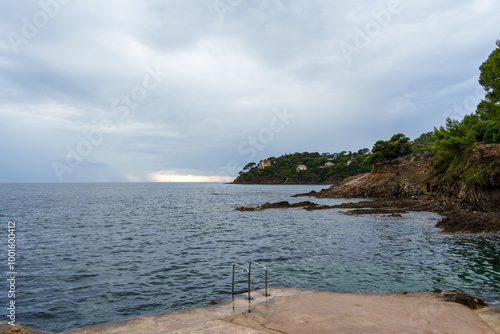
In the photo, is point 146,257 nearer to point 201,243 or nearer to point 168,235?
point 201,243

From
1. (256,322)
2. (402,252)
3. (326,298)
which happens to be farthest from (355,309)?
(402,252)

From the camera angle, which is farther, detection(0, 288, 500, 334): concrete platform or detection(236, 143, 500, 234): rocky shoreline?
detection(236, 143, 500, 234): rocky shoreline

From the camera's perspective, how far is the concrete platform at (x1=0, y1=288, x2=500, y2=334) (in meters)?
6.64

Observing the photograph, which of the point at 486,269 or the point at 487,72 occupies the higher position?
the point at 487,72

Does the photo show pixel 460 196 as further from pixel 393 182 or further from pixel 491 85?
pixel 393 182

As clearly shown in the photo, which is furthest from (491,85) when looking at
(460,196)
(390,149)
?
(390,149)

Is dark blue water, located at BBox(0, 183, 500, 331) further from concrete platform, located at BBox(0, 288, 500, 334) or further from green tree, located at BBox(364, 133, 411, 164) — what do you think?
green tree, located at BBox(364, 133, 411, 164)

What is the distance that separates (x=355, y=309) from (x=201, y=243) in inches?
644

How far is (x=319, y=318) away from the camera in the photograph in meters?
7.22

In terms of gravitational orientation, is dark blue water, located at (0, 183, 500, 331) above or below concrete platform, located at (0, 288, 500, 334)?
below

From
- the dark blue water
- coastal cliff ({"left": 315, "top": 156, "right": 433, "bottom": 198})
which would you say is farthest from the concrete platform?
coastal cliff ({"left": 315, "top": 156, "right": 433, "bottom": 198})

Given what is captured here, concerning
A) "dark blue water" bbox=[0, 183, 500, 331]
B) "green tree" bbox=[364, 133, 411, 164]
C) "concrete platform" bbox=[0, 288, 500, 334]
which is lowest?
"dark blue water" bbox=[0, 183, 500, 331]

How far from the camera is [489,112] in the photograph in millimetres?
37844

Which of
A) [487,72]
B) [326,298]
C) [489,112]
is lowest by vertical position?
[326,298]
